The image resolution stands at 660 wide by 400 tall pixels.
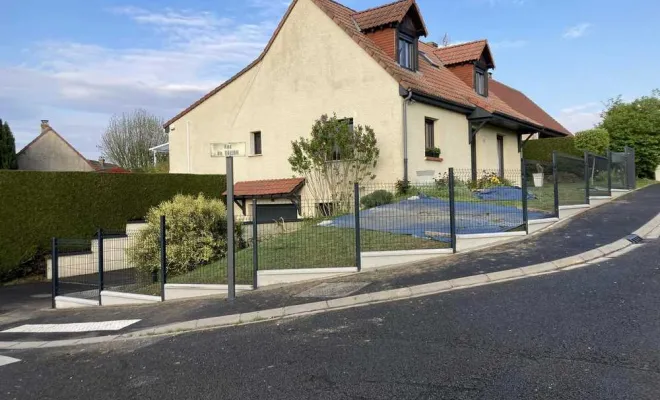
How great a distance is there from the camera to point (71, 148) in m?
38.6

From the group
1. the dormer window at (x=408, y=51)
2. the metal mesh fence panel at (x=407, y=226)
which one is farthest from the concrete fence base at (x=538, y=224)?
the dormer window at (x=408, y=51)

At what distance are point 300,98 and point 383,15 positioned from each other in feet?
13.6

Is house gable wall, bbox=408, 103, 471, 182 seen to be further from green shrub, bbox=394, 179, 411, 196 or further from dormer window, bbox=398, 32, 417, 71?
dormer window, bbox=398, 32, 417, 71

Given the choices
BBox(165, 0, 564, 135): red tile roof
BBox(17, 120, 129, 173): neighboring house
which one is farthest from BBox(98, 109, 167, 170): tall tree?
BBox(165, 0, 564, 135): red tile roof

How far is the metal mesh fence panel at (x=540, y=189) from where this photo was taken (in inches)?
456

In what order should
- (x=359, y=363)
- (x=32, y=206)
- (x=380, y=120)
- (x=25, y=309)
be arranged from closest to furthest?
(x=359, y=363)
(x=25, y=309)
(x=32, y=206)
(x=380, y=120)

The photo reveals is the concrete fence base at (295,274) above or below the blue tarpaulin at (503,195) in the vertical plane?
below

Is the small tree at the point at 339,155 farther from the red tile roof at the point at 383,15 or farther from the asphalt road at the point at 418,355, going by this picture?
the asphalt road at the point at 418,355

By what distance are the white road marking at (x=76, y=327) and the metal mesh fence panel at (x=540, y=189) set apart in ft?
28.6

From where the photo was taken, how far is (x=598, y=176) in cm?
1567

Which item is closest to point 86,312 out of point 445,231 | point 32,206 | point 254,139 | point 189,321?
point 189,321

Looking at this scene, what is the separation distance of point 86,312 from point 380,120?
33.3 feet

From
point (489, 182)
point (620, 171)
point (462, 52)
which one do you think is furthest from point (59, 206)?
point (620, 171)

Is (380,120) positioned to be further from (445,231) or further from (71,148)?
(71,148)
